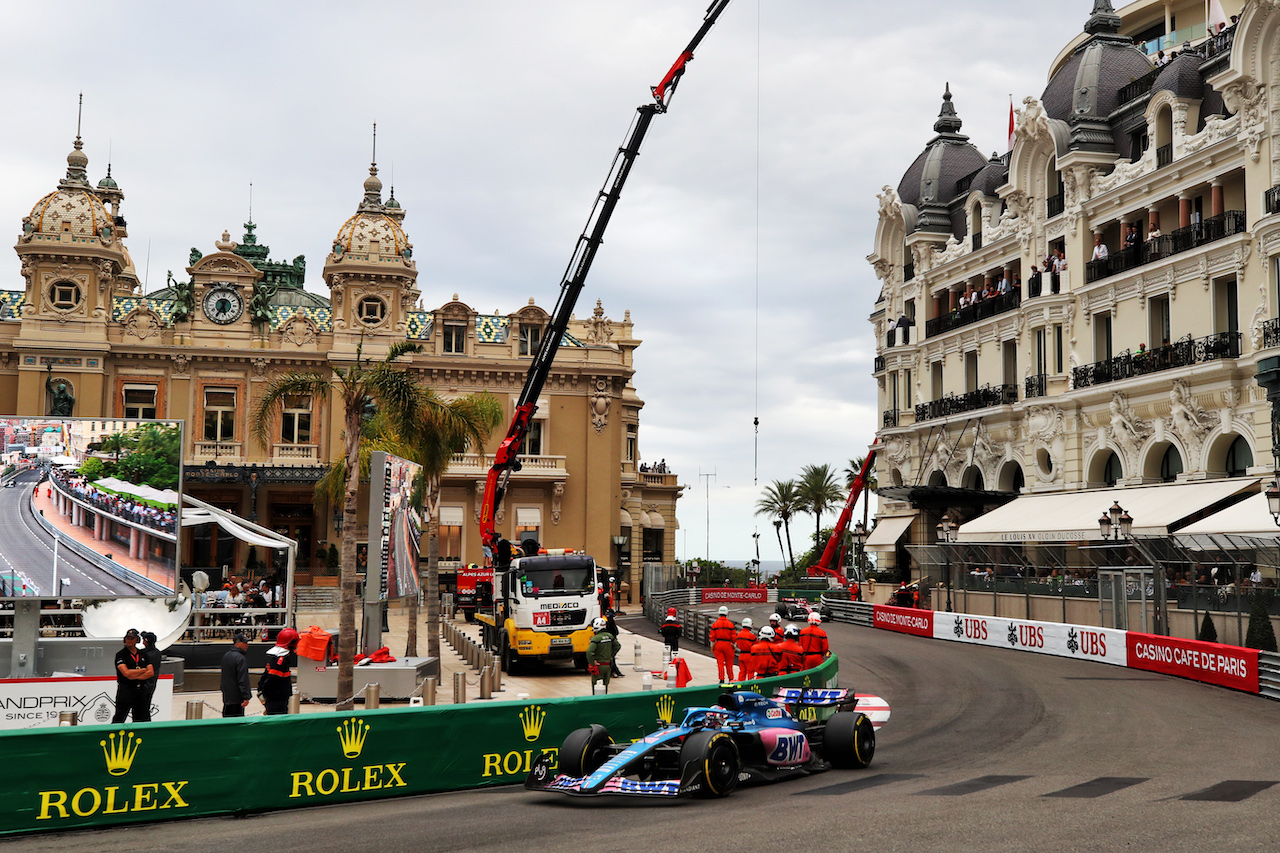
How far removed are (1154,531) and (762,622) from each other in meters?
16.0

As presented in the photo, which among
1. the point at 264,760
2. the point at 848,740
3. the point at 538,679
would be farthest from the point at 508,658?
the point at 264,760

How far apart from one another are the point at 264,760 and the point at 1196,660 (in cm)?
2074

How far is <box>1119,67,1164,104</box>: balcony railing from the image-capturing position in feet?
140

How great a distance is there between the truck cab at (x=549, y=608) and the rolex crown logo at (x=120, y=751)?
16.2 meters

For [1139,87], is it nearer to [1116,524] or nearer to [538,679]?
[1116,524]

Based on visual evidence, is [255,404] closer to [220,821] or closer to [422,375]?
[422,375]

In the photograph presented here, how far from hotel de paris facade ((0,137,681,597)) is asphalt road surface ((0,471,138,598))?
33089 millimetres

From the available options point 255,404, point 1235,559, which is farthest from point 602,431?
point 1235,559

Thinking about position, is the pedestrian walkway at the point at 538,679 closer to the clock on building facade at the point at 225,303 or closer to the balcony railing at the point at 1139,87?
the clock on building facade at the point at 225,303

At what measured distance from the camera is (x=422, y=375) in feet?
195

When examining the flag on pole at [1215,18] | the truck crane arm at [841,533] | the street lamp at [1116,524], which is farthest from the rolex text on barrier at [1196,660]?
the truck crane arm at [841,533]

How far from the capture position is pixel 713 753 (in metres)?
13.9

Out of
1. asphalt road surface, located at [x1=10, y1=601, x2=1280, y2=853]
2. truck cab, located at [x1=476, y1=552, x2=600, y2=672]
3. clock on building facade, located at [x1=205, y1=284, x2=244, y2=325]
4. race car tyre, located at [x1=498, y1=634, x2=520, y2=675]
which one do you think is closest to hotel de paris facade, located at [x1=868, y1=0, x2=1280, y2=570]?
truck cab, located at [x1=476, y1=552, x2=600, y2=672]

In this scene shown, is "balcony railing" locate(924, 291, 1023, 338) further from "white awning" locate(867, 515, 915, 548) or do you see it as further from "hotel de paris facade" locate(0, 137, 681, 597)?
"hotel de paris facade" locate(0, 137, 681, 597)
